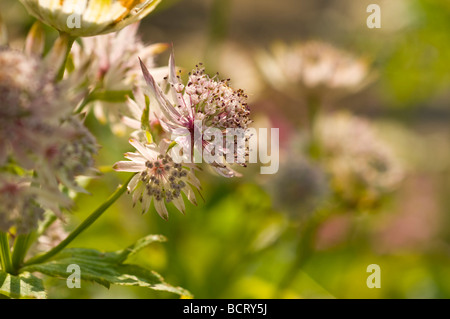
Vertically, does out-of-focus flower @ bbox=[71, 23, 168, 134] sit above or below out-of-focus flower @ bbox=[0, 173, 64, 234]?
above

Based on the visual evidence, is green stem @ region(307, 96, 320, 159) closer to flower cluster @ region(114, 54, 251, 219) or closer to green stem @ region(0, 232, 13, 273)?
flower cluster @ region(114, 54, 251, 219)

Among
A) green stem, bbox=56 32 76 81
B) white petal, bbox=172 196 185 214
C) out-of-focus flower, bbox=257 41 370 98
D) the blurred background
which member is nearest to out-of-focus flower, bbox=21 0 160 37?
green stem, bbox=56 32 76 81

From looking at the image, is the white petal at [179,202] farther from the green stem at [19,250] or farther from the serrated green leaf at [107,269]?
the green stem at [19,250]

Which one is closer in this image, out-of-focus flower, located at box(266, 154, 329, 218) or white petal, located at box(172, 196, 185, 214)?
white petal, located at box(172, 196, 185, 214)

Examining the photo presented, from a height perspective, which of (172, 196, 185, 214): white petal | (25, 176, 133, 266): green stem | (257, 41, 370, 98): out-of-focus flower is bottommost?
(25, 176, 133, 266): green stem

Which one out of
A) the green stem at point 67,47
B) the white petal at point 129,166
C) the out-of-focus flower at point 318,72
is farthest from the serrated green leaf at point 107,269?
the out-of-focus flower at point 318,72

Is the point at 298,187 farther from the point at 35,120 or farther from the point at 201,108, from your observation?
the point at 35,120

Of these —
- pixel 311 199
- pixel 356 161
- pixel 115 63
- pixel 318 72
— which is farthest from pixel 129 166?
pixel 318 72
